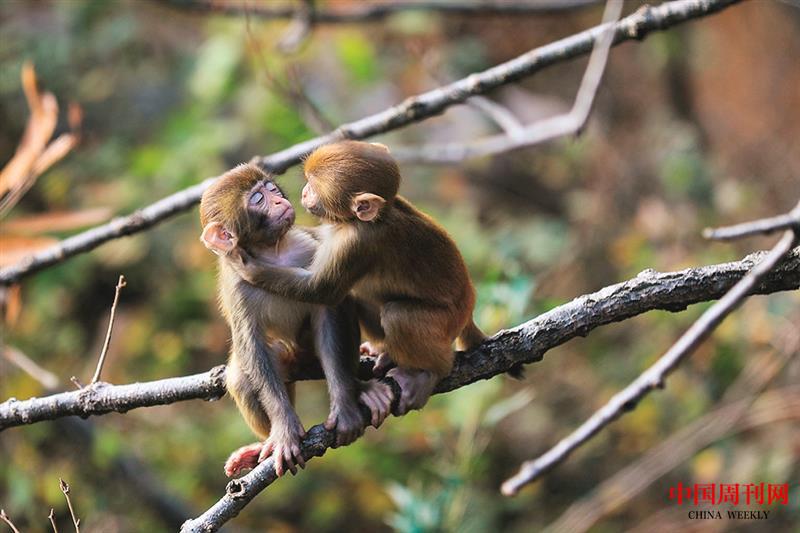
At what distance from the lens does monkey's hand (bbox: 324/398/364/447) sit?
126 inches

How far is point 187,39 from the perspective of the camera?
11938 millimetres

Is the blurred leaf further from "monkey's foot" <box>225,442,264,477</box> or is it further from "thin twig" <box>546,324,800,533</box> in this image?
"monkey's foot" <box>225,442,264,477</box>

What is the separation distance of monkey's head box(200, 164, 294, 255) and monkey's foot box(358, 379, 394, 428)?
686mm

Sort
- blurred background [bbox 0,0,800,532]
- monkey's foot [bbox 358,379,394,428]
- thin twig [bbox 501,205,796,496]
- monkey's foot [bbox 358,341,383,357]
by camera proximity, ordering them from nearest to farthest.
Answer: thin twig [bbox 501,205,796,496], monkey's foot [bbox 358,379,394,428], monkey's foot [bbox 358,341,383,357], blurred background [bbox 0,0,800,532]

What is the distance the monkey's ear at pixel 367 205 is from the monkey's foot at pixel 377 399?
25.6 inches

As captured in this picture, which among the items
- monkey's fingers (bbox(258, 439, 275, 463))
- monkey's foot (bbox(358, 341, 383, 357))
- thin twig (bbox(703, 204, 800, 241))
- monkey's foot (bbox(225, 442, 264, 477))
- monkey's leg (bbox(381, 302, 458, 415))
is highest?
thin twig (bbox(703, 204, 800, 241))

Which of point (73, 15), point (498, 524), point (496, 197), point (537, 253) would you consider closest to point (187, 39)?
point (73, 15)

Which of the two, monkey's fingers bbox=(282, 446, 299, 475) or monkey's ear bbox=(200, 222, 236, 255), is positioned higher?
monkey's ear bbox=(200, 222, 236, 255)

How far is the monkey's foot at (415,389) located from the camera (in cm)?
338

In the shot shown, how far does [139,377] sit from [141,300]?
4.27 feet

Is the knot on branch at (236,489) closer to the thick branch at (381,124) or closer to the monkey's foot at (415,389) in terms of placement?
the monkey's foot at (415,389)

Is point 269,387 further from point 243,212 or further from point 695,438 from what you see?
point 695,438

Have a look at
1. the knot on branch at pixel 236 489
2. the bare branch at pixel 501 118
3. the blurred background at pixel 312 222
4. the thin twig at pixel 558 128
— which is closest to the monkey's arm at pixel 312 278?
the knot on branch at pixel 236 489

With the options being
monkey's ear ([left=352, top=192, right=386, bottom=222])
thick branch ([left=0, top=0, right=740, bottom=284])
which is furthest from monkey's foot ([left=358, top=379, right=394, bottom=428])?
thick branch ([left=0, top=0, right=740, bottom=284])
